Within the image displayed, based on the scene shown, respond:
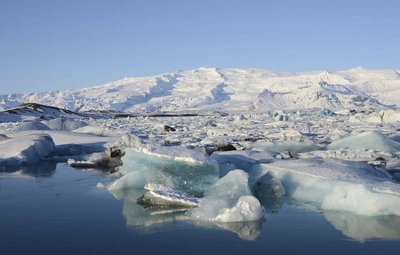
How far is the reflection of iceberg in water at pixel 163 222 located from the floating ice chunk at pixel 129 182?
0.79 m

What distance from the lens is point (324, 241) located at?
340 centimetres

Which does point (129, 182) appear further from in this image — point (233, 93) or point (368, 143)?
point (233, 93)

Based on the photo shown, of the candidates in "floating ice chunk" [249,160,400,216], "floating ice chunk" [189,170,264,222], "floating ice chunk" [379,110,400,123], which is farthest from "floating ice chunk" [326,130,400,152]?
"floating ice chunk" [379,110,400,123]

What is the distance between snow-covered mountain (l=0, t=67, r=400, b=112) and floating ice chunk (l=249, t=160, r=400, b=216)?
88836mm

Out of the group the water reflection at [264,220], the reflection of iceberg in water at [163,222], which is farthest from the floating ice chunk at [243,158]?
the reflection of iceberg in water at [163,222]

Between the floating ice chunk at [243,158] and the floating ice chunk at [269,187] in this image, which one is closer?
the floating ice chunk at [269,187]

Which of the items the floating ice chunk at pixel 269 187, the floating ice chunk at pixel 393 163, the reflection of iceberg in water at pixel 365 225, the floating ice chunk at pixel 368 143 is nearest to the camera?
the reflection of iceberg in water at pixel 365 225

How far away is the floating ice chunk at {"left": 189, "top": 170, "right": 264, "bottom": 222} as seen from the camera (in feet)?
13.1

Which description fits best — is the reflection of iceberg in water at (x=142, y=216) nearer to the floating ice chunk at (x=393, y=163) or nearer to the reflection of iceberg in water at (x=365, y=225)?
the reflection of iceberg in water at (x=365, y=225)

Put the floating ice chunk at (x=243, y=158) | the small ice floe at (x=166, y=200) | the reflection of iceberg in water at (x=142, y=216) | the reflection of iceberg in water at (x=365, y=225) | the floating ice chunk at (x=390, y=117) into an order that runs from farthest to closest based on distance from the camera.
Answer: the floating ice chunk at (x=390, y=117)
the floating ice chunk at (x=243, y=158)
the small ice floe at (x=166, y=200)
the reflection of iceberg in water at (x=142, y=216)
the reflection of iceberg in water at (x=365, y=225)

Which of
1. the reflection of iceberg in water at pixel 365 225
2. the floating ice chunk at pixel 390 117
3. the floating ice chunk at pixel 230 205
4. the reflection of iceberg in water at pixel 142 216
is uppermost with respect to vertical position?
the floating ice chunk at pixel 230 205

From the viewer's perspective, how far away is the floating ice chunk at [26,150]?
816 centimetres

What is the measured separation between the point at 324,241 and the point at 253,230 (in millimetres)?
612

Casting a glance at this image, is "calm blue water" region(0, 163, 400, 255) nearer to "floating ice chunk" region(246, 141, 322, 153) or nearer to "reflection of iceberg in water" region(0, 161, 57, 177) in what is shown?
"reflection of iceberg in water" region(0, 161, 57, 177)
